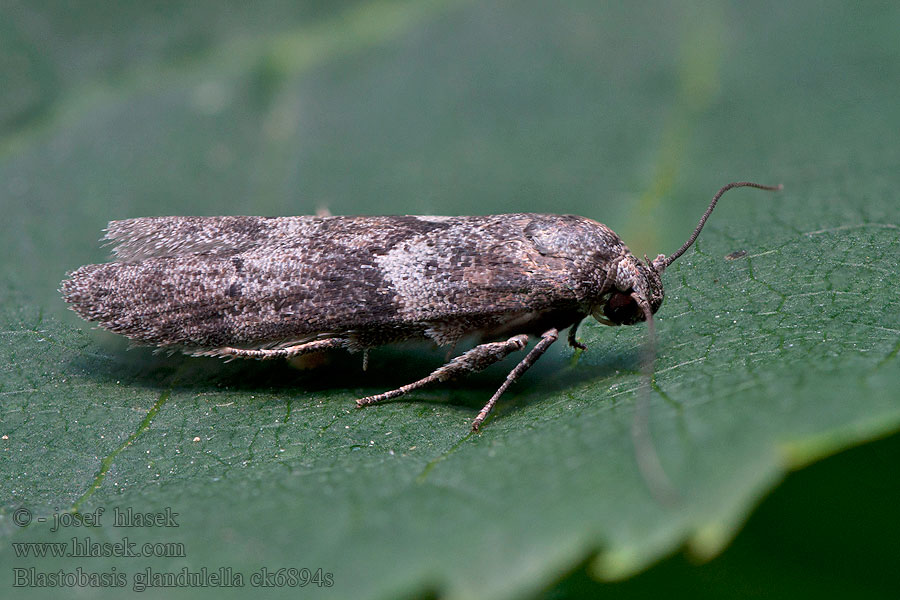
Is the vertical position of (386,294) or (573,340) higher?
(386,294)

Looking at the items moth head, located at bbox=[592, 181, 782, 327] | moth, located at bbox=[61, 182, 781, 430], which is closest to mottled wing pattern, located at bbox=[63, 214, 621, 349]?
moth, located at bbox=[61, 182, 781, 430]

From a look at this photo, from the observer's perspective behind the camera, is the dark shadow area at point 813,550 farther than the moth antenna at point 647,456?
Yes

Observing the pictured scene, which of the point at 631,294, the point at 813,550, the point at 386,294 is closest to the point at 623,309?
the point at 631,294

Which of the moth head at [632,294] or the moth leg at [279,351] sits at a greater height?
the moth head at [632,294]

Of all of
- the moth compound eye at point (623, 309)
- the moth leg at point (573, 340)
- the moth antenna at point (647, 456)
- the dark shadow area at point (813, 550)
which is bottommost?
the dark shadow area at point (813, 550)

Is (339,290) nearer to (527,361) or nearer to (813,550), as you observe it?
(527,361)

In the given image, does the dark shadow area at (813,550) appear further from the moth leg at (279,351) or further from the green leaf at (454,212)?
the moth leg at (279,351)

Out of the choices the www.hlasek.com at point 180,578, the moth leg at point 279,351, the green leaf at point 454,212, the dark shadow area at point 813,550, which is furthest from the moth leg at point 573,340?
the www.hlasek.com at point 180,578
